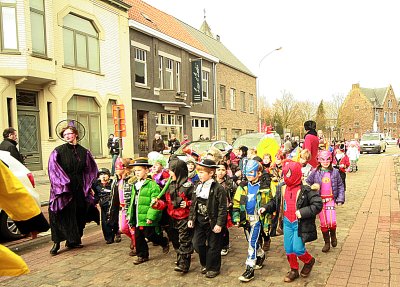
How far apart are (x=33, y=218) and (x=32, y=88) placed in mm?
12289

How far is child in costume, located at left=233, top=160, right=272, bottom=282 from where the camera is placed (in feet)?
14.6

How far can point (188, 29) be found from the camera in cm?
2834

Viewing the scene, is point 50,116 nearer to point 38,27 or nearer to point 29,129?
point 29,129

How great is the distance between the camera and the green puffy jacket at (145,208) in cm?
492

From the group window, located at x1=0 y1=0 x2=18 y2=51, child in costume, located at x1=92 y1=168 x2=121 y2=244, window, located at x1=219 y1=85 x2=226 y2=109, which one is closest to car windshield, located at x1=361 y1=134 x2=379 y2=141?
window, located at x1=219 y1=85 x2=226 y2=109

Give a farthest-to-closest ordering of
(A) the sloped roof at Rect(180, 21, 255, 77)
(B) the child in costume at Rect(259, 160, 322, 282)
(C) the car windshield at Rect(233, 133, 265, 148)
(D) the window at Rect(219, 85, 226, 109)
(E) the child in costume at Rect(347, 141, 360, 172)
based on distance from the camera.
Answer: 1. (A) the sloped roof at Rect(180, 21, 255, 77)
2. (D) the window at Rect(219, 85, 226, 109)
3. (E) the child in costume at Rect(347, 141, 360, 172)
4. (C) the car windshield at Rect(233, 133, 265, 148)
5. (B) the child in costume at Rect(259, 160, 322, 282)

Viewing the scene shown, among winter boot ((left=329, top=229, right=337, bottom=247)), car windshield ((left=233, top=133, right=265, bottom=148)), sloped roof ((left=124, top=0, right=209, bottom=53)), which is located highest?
sloped roof ((left=124, top=0, right=209, bottom=53))

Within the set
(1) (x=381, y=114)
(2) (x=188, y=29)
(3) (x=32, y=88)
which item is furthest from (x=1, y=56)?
(1) (x=381, y=114)

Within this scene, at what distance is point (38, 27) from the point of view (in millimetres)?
13219

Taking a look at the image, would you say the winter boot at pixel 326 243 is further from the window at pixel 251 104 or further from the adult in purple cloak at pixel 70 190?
the window at pixel 251 104

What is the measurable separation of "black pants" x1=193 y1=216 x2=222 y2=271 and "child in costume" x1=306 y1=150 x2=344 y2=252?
1.77 m

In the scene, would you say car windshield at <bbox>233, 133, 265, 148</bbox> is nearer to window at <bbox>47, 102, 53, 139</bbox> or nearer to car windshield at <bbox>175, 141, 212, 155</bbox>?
car windshield at <bbox>175, 141, 212, 155</bbox>

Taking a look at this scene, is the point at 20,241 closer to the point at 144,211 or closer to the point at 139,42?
the point at 144,211

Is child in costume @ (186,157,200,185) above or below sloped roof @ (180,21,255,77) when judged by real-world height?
below
